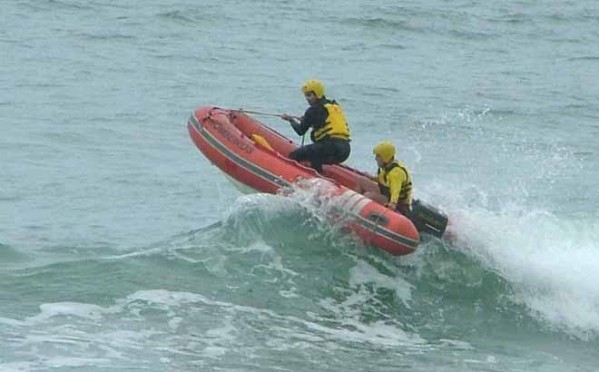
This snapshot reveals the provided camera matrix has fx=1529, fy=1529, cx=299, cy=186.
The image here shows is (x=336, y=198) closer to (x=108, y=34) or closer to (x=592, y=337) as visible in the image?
(x=592, y=337)

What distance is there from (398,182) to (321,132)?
1.47 metres

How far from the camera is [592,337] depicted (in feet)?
50.3

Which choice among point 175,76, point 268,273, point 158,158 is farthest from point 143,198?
point 175,76

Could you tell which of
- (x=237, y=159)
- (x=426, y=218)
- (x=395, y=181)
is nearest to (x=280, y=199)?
(x=237, y=159)

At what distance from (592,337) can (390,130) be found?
34.0 ft

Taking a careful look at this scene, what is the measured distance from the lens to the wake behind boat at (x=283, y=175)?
1539cm

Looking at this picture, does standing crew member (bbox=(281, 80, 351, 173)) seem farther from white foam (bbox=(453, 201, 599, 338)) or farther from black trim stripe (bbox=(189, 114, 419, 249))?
white foam (bbox=(453, 201, 599, 338))

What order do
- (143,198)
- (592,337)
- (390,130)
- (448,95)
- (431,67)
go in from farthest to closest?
Result: (431,67) < (448,95) < (390,130) < (143,198) < (592,337)

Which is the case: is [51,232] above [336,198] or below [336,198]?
below

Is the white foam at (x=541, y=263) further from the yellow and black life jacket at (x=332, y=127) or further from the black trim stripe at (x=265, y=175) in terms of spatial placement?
the yellow and black life jacket at (x=332, y=127)

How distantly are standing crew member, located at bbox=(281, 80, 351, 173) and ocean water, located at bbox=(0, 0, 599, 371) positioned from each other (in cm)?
68

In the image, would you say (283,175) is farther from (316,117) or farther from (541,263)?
(541,263)

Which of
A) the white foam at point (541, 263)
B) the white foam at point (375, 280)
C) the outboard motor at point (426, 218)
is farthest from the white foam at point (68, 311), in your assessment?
the white foam at point (541, 263)

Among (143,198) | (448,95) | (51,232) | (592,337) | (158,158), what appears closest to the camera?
(592,337)
